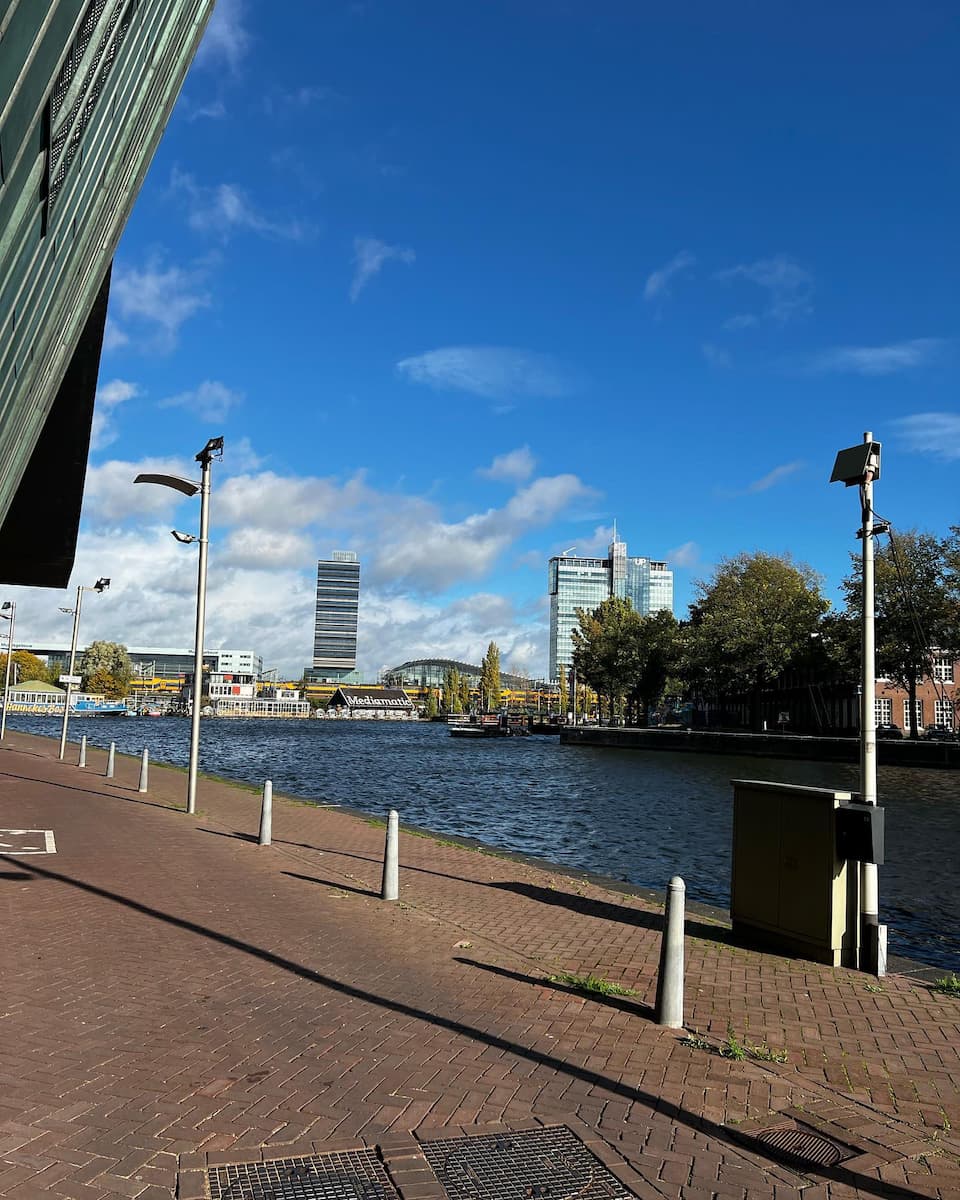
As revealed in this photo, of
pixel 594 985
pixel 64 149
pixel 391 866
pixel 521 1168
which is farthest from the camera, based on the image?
pixel 391 866

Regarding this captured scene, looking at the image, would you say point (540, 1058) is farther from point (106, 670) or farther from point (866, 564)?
point (106, 670)

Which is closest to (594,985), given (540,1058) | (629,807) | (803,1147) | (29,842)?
(540,1058)

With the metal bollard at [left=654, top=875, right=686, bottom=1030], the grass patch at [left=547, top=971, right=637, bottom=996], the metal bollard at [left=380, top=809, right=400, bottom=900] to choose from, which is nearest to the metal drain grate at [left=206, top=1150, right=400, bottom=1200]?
the metal bollard at [left=654, top=875, right=686, bottom=1030]

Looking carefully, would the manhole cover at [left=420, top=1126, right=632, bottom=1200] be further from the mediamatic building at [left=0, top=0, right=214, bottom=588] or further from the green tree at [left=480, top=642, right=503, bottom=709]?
the green tree at [left=480, top=642, right=503, bottom=709]

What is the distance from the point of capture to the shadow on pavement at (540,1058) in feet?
13.1

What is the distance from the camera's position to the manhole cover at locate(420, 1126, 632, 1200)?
3725 mm

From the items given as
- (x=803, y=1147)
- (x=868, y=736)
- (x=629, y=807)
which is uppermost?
(x=868, y=736)

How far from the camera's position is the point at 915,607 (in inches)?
2168

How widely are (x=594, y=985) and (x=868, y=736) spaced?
3547 mm

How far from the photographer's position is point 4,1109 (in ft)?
14.0

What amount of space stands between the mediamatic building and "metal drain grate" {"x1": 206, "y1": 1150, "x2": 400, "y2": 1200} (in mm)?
2943

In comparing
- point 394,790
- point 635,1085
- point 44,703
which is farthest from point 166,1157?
point 44,703

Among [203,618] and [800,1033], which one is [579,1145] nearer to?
[800,1033]

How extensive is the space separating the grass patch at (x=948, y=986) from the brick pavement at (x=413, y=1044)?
0.16 m
